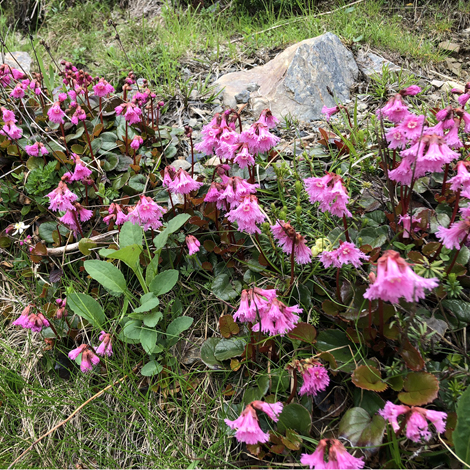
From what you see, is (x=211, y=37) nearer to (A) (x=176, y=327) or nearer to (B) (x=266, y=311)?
(A) (x=176, y=327)

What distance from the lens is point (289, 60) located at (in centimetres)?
349

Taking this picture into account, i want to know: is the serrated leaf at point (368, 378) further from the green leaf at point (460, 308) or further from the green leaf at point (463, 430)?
the green leaf at point (460, 308)

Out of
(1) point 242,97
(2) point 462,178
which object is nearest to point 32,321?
(2) point 462,178

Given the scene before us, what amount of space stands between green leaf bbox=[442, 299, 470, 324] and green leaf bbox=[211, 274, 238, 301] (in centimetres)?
107

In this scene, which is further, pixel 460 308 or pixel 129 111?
pixel 129 111

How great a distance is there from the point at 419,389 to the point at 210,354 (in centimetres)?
98

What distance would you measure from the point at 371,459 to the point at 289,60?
3.21 m

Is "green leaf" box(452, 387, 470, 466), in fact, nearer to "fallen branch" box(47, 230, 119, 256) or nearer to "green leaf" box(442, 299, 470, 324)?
"green leaf" box(442, 299, 470, 324)

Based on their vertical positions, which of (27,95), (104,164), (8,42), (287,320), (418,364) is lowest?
(418,364)

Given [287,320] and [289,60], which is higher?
[289,60]

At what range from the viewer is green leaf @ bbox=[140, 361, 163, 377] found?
1910mm

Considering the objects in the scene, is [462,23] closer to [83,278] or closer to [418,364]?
[418,364]

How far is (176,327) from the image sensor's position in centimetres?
201

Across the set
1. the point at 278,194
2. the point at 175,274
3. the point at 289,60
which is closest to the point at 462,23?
the point at 289,60
